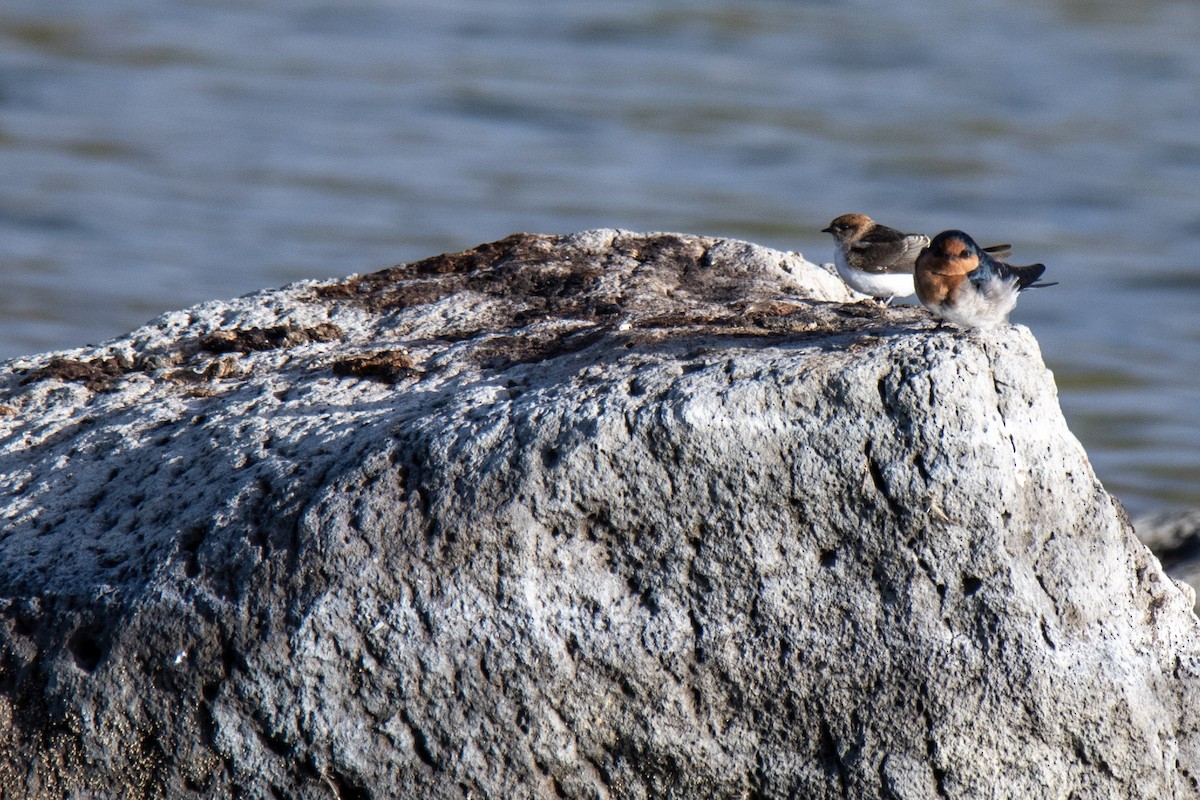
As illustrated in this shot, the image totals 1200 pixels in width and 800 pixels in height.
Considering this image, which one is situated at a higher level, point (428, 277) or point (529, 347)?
point (428, 277)

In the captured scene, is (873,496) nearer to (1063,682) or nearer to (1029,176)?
(1063,682)

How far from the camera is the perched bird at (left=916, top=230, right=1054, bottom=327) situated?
457 centimetres

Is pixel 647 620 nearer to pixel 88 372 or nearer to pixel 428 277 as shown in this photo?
pixel 428 277

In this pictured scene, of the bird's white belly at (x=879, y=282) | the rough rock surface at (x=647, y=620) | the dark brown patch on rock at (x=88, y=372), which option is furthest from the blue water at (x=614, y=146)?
the rough rock surface at (x=647, y=620)

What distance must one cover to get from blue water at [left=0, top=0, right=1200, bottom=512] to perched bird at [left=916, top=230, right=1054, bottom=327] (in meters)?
4.50

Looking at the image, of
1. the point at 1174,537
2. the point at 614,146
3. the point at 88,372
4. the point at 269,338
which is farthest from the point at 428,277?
the point at 614,146

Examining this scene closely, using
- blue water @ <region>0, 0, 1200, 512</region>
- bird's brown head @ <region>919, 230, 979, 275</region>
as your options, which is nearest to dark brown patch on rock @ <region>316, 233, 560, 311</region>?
bird's brown head @ <region>919, 230, 979, 275</region>

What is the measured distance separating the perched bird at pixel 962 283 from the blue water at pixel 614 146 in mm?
4496

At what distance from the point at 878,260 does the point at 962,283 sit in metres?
2.03

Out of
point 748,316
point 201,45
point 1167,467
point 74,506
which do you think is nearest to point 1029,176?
point 1167,467

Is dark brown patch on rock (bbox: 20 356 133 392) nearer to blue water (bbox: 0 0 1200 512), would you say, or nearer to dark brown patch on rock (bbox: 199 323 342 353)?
dark brown patch on rock (bbox: 199 323 342 353)

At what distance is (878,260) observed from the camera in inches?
260

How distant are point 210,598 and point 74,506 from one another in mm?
677

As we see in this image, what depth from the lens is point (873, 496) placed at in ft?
11.9
